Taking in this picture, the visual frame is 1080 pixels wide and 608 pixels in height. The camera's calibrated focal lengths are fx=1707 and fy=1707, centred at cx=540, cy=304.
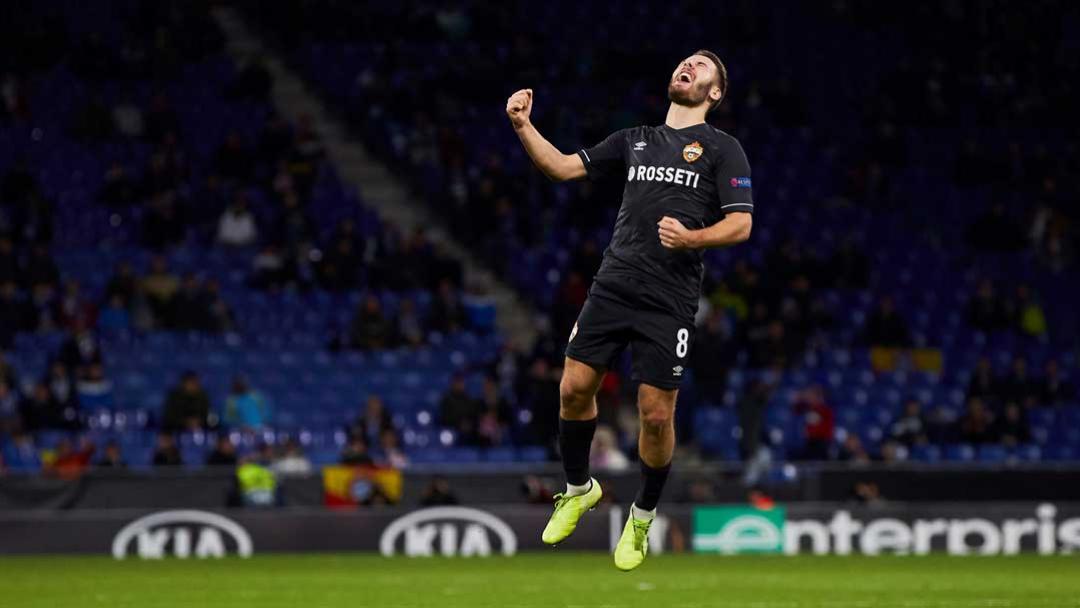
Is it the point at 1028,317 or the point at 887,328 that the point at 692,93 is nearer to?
the point at 887,328

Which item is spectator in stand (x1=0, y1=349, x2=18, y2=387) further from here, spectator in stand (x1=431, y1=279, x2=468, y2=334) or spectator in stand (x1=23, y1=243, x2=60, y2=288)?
spectator in stand (x1=431, y1=279, x2=468, y2=334)

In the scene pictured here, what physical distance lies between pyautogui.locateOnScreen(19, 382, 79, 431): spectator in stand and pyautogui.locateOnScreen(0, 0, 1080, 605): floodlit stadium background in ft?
0.16

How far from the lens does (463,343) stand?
909 inches

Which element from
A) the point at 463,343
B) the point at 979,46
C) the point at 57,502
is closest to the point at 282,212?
the point at 463,343

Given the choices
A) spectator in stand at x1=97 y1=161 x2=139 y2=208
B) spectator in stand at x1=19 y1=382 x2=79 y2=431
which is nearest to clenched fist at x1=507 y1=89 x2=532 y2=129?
spectator in stand at x1=19 y1=382 x2=79 y2=431

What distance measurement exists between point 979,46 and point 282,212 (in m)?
14.1

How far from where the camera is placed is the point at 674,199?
895 centimetres

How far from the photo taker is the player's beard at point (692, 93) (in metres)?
9.02

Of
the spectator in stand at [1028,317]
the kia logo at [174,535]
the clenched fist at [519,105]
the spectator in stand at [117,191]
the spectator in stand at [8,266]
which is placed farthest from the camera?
the spectator in stand at [1028,317]

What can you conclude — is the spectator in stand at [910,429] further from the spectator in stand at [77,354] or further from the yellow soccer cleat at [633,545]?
the yellow soccer cleat at [633,545]

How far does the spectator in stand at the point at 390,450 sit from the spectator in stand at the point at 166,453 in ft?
7.77

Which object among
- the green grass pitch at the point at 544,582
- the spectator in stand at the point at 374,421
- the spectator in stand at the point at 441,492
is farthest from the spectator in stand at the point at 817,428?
the spectator in stand at the point at 374,421

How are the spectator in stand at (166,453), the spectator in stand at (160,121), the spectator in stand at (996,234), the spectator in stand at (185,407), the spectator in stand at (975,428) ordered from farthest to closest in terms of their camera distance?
1. the spectator in stand at (996,234)
2. the spectator in stand at (160,121)
3. the spectator in stand at (975,428)
4. the spectator in stand at (185,407)
5. the spectator in stand at (166,453)

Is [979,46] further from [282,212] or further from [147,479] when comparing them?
[147,479]
